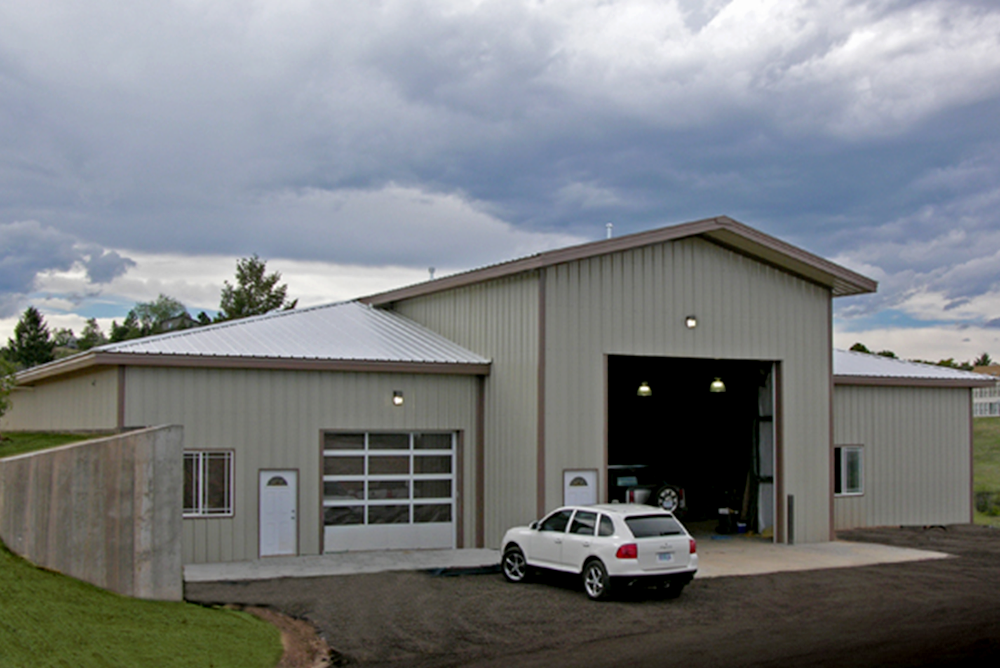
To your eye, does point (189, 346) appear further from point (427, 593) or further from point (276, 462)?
point (427, 593)

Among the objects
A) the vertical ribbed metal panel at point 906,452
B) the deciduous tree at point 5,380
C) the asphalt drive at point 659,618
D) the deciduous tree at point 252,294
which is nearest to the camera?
the asphalt drive at point 659,618

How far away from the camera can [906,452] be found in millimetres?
27094

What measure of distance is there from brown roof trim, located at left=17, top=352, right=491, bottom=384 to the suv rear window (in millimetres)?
7233

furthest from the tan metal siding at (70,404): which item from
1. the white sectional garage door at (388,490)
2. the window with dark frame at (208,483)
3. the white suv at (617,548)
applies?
the white suv at (617,548)

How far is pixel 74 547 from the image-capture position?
13406 mm

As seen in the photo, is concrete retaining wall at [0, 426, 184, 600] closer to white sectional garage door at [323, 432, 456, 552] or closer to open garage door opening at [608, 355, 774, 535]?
white sectional garage door at [323, 432, 456, 552]

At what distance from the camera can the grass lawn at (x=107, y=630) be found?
9.88 m

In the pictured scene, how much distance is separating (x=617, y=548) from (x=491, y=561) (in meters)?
5.25

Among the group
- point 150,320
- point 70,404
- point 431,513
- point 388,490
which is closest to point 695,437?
point 431,513

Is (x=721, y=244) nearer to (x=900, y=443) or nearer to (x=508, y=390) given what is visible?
(x=508, y=390)

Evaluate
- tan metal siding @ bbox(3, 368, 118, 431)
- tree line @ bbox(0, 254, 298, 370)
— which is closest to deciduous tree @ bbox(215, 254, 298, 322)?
tree line @ bbox(0, 254, 298, 370)

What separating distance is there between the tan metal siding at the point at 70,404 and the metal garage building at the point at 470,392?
0.09 metres

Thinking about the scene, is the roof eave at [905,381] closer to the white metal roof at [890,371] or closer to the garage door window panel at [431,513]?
the white metal roof at [890,371]

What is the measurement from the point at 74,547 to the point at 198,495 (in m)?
6.02
